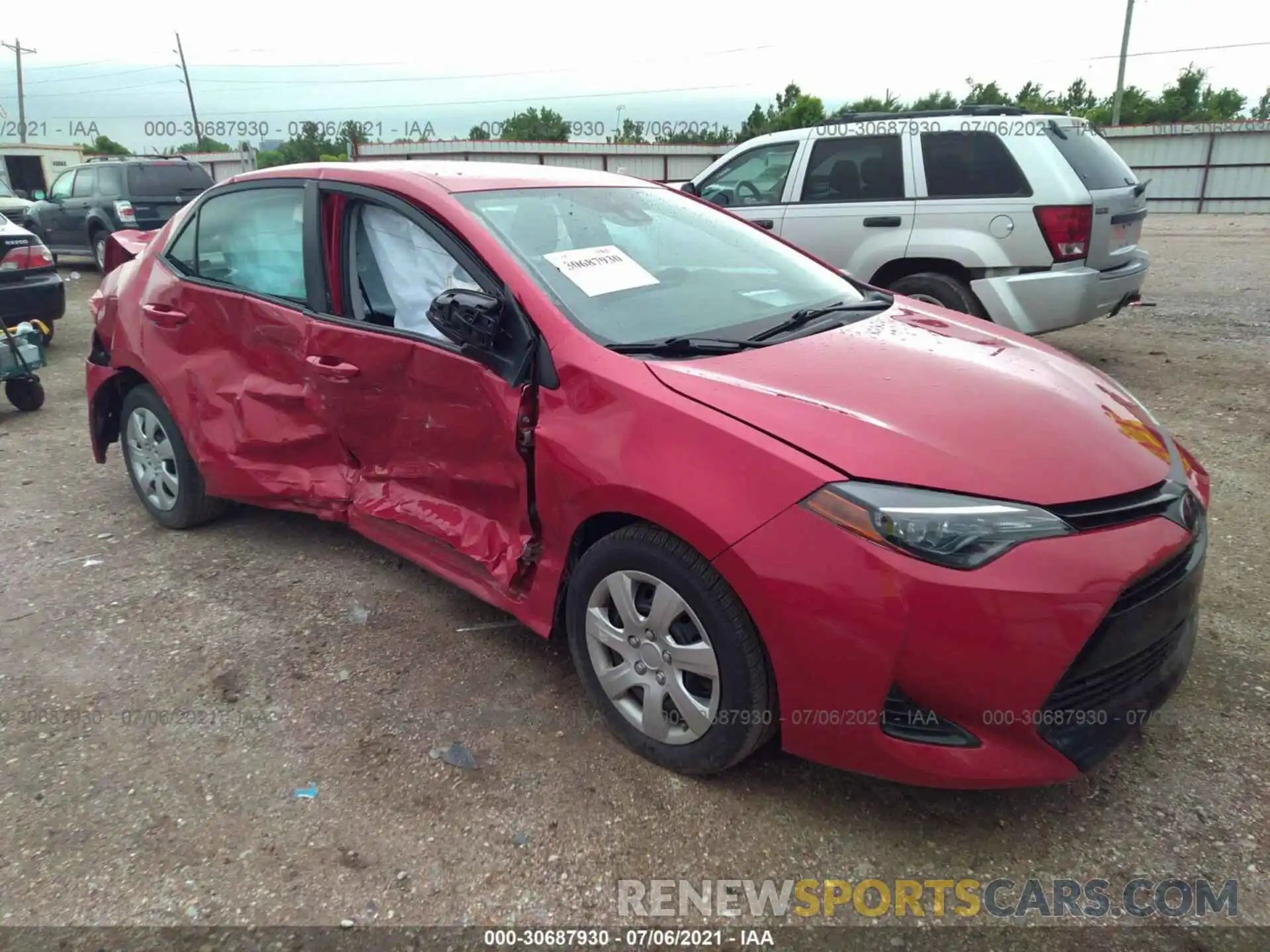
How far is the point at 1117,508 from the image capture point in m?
2.09

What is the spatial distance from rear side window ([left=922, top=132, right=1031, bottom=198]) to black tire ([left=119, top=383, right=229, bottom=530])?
16.5ft

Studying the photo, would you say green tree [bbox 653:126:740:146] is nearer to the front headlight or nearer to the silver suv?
the silver suv

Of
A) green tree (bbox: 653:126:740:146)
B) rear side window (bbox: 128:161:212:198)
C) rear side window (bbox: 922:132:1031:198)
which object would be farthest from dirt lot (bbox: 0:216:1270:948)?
green tree (bbox: 653:126:740:146)

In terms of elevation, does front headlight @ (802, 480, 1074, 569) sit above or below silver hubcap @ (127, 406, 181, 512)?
above

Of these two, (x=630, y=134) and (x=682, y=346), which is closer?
(x=682, y=346)

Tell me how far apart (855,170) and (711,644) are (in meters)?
5.36

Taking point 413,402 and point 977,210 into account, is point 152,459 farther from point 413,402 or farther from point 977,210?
point 977,210

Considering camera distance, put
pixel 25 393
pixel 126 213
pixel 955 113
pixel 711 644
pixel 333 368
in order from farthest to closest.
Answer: pixel 126 213
pixel 955 113
pixel 25 393
pixel 333 368
pixel 711 644

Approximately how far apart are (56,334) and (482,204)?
8.39 metres

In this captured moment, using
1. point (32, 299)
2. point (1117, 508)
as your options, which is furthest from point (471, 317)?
point (32, 299)

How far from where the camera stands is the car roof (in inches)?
124

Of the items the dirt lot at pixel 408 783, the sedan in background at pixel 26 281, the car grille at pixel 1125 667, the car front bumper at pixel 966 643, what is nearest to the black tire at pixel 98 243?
the sedan in background at pixel 26 281

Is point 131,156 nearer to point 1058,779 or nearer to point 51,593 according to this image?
point 51,593

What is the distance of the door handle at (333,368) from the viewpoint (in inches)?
125
